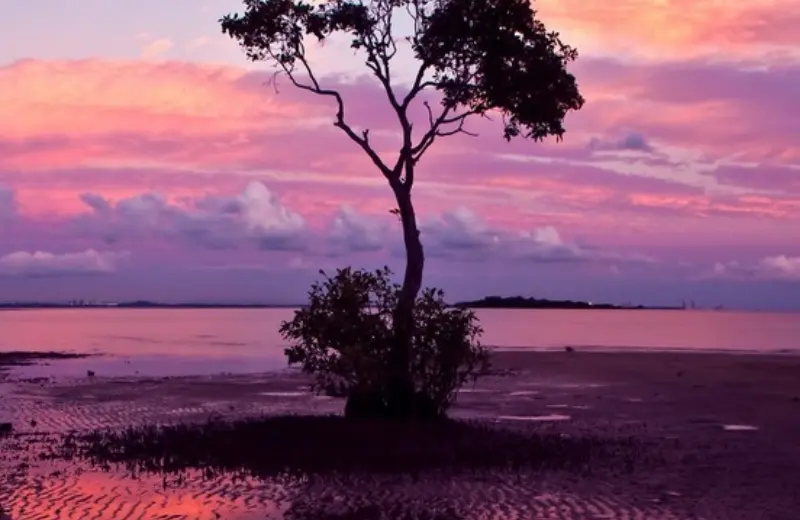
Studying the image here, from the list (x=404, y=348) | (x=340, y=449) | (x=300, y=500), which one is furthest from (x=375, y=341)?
(x=300, y=500)

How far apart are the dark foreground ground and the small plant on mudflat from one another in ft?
3.74

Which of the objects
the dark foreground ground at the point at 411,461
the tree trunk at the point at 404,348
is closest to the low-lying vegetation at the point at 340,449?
the dark foreground ground at the point at 411,461

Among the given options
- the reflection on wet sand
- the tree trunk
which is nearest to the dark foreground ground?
the reflection on wet sand

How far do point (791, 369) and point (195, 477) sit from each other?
4033 centimetres

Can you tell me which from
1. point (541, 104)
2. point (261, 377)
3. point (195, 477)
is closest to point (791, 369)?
point (261, 377)

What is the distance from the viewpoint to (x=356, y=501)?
49.5 feet

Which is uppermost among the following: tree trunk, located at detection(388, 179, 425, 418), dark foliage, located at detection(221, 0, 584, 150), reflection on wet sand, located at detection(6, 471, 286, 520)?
dark foliage, located at detection(221, 0, 584, 150)

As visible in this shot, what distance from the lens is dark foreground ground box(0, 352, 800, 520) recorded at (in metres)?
14.9

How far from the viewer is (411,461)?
18.5m

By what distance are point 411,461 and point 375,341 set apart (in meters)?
5.23

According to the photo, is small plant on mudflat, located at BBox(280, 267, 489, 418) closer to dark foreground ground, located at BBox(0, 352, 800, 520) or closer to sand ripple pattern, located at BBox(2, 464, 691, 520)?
dark foreground ground, located at BBox(0, 352, 800, 520)

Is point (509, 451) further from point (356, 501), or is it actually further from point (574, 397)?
point (574, 397)

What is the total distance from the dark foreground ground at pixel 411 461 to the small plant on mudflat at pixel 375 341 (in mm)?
1141

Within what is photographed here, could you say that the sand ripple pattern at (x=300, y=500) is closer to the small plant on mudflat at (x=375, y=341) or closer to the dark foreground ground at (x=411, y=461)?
the dark foreground ground at (x=411, y=461)
